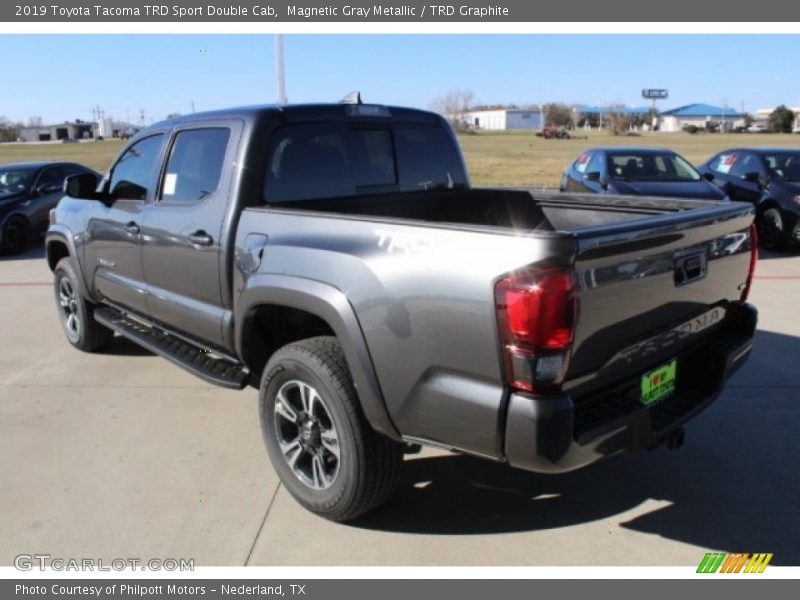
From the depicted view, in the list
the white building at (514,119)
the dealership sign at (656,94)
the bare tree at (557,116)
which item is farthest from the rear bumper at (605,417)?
the dealership sign at (656,94)

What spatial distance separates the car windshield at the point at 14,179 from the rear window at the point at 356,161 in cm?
979

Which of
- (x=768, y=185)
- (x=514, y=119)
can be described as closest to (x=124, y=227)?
(x=768, y=185)

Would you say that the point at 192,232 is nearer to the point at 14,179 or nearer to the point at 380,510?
the point at 380,510

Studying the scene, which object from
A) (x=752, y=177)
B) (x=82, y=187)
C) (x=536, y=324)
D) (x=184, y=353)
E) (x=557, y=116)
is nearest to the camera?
(x=536, y=324)

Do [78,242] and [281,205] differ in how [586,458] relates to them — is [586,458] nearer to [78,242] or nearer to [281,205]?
[281,205]

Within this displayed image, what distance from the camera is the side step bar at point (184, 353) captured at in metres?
3.82

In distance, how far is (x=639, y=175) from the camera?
10391 mm

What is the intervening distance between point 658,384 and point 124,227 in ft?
11.9

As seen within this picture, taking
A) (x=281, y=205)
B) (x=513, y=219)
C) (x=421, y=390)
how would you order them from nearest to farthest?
(x=421, y=390), (x=281, y=205), (x=513, y=219)

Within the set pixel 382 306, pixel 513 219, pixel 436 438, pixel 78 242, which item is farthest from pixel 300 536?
pixel 78 242

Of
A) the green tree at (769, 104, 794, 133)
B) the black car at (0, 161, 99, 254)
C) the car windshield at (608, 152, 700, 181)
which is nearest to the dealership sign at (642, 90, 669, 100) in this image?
the green tree at (769, 104, 794, 133)

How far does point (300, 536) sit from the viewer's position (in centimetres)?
317

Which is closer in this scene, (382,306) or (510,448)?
(510,448)

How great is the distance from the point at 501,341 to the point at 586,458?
22.3 inches
